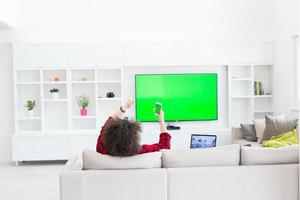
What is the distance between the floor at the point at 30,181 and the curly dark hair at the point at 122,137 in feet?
6.48

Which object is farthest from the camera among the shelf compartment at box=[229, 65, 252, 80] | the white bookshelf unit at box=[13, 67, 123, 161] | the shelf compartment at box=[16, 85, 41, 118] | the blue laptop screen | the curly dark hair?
the shelf compartment at box=[229, 65, 252, 80]

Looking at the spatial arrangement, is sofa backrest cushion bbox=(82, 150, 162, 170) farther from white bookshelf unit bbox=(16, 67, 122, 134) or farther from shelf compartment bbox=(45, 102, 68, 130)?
shelf compartment bbox=(45, 102, 68, 130)

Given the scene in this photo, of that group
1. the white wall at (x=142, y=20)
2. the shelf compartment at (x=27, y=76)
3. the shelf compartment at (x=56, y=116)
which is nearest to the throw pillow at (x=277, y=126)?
the white wall at (x=142, y=20)

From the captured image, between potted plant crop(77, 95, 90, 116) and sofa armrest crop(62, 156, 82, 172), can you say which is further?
potted plant crop(77, 95, 90, 116)

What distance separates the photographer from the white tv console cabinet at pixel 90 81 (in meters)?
7.61

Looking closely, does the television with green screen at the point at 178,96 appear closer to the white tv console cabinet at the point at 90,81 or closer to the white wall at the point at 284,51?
the white tv console cabinet at the point at 90,81

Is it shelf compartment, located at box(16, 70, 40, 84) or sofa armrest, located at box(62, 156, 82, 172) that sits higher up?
shelf compartment, located at box(16, 70, 40, 84)

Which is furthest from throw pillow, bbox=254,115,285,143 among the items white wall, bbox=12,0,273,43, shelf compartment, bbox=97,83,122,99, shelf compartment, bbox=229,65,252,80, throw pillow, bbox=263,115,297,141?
shelf compartment, bbox=97,83,122,99

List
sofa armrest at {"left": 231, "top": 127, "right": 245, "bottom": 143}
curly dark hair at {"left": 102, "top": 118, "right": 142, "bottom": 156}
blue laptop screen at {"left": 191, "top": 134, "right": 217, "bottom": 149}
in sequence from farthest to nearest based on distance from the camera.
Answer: sofa armrest at {"left": 231, "top": 127, "right": 245, "bottom": 143}, blue laptop screen at {"left": 191, "top": 134, "right": 217, "bottom": 149}, curly dark hair at {"left": 102, "top": 118, "right": 142, "bottom": 156}

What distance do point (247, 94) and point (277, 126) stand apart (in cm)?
173

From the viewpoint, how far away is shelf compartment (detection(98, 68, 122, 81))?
801 cm

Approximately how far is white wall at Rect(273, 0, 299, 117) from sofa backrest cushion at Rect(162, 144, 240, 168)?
154 inches

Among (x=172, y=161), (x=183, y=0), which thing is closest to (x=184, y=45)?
(x=183, y=0)

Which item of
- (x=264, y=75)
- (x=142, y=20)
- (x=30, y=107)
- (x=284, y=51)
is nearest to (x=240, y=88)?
(x=264, y=75)
